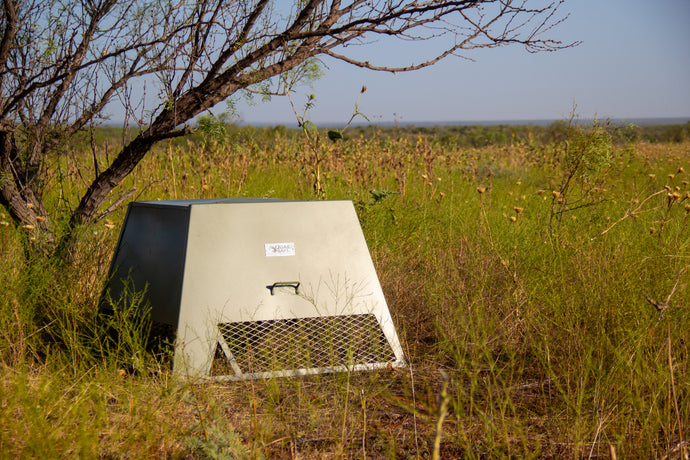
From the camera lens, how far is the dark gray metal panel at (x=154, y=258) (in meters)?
1.95

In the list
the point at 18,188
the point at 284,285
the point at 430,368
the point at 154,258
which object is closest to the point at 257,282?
the point at 284,285

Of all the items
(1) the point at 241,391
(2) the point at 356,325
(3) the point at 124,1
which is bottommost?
(1) the point at 241,391

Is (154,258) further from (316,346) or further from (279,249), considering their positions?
(316,346)

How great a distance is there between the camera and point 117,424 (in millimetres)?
1595

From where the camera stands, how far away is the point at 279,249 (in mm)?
2023

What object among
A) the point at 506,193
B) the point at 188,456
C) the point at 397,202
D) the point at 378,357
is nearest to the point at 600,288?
the point at 378,357

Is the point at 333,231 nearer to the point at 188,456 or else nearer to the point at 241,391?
the point at 241,391

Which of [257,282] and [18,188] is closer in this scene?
[257,282]

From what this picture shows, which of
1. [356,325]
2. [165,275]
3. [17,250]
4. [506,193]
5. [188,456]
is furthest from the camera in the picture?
[506,193]

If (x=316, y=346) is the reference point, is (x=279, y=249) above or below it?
above

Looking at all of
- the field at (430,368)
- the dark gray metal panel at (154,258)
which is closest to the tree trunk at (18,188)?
the field at (430,368)

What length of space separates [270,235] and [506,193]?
3864mm

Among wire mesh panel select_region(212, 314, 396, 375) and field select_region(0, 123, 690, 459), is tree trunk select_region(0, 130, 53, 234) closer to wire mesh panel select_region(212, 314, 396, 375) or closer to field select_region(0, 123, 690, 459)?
field select_region(0, 123, 690, 459)

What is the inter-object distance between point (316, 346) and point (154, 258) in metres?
0.69
